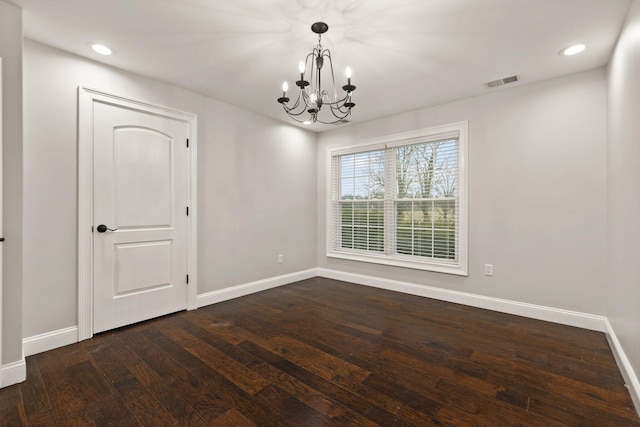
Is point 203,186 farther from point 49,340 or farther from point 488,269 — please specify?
point 488,269

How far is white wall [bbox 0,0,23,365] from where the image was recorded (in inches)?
78.4

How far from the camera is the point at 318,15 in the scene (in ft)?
7.07

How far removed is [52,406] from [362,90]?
12.2 ft

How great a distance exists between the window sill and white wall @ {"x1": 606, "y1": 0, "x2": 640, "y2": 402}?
4.63 feet

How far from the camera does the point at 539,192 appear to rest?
127 inches

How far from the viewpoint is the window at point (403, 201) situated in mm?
3865

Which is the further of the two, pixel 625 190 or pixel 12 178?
pixel 625 190

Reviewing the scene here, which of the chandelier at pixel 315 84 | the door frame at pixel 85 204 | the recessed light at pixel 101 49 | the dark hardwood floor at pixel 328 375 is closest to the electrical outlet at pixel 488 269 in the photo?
the dark hardwood floor at pixel 328 375

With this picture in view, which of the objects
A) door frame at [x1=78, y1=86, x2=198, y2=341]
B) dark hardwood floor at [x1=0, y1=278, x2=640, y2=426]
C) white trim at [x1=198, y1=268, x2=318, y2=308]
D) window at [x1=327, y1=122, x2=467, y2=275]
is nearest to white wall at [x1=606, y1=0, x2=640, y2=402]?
dark hardwood floor at [x1=0, y1=278, x2=640, y2=426]

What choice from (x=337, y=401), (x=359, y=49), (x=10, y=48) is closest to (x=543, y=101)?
(x=359, y=49)

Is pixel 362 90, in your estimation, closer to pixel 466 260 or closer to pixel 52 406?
pixel 466 260

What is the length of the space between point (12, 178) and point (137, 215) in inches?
43.8

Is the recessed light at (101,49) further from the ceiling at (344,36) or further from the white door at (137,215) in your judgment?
the white door at (137,215)

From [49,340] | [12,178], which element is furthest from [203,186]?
[49,340]
